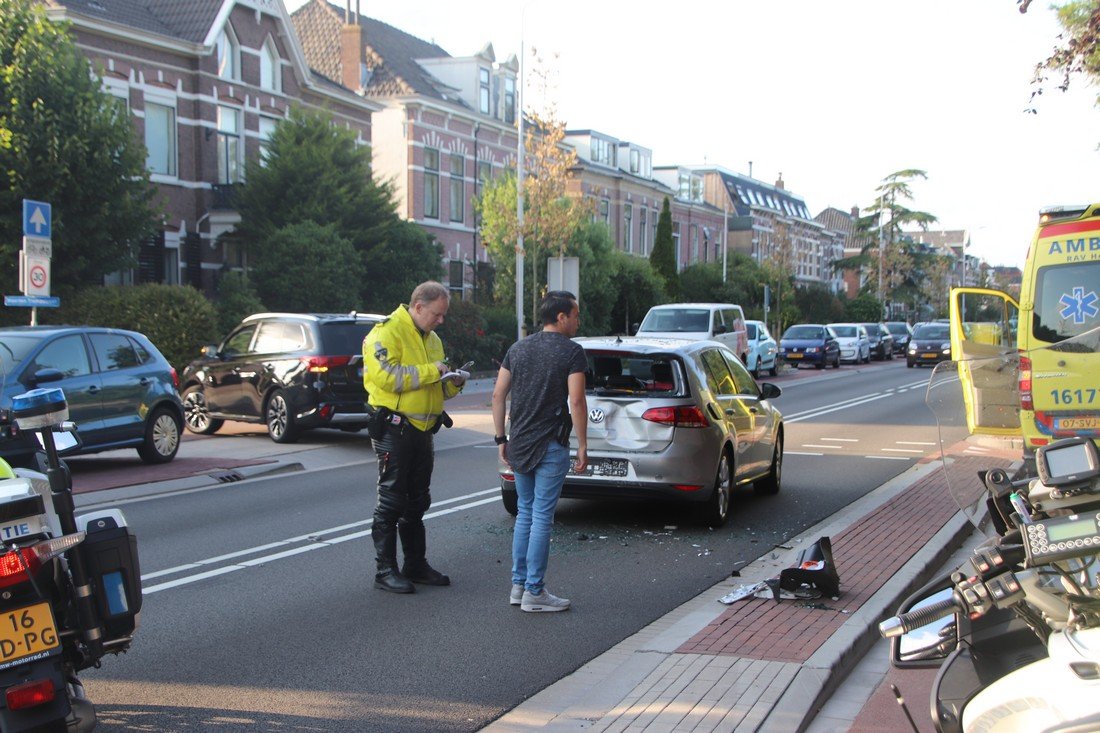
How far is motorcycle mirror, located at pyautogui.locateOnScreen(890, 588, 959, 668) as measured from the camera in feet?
12.2

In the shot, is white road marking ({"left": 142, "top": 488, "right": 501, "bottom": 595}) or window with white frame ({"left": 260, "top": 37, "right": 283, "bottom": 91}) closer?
white road marking ({"left": 142, "top": 488, "right": 501, "bottom": 595})

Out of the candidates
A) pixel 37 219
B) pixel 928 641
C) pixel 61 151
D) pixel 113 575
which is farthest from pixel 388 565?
pixel 61 151

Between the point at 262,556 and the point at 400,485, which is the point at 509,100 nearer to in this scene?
the point at 262,556

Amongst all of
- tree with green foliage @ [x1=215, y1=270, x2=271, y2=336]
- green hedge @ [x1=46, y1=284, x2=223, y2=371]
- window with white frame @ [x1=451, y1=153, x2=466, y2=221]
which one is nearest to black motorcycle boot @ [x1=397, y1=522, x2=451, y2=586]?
green hedge @ [x1=46, y1=284, x2=223, y2=371]

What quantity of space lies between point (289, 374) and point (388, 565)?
343 inches

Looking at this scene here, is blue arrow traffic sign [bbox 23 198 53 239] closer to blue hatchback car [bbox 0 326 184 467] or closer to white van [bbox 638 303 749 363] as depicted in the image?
blue hatchback car [bbox 0 326 184 467]

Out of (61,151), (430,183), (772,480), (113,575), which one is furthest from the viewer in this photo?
(430,183)

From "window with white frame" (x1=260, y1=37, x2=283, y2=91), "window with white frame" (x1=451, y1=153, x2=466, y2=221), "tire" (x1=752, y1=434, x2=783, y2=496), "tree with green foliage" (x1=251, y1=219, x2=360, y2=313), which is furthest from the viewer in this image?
"window with white frame" (x1=451, y1=153, x2=466, y2=221)

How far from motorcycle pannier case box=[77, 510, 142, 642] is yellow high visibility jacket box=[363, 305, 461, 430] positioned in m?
2.66

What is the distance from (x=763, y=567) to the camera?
8.16 m

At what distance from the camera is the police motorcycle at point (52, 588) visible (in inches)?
152

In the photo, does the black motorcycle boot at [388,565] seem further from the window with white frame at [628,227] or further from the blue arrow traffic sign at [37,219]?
the window with white frame at [628,227]

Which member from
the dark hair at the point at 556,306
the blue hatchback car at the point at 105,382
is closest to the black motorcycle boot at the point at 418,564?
the dark hair at the point at 556,306

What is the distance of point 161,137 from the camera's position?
96.7 ft
